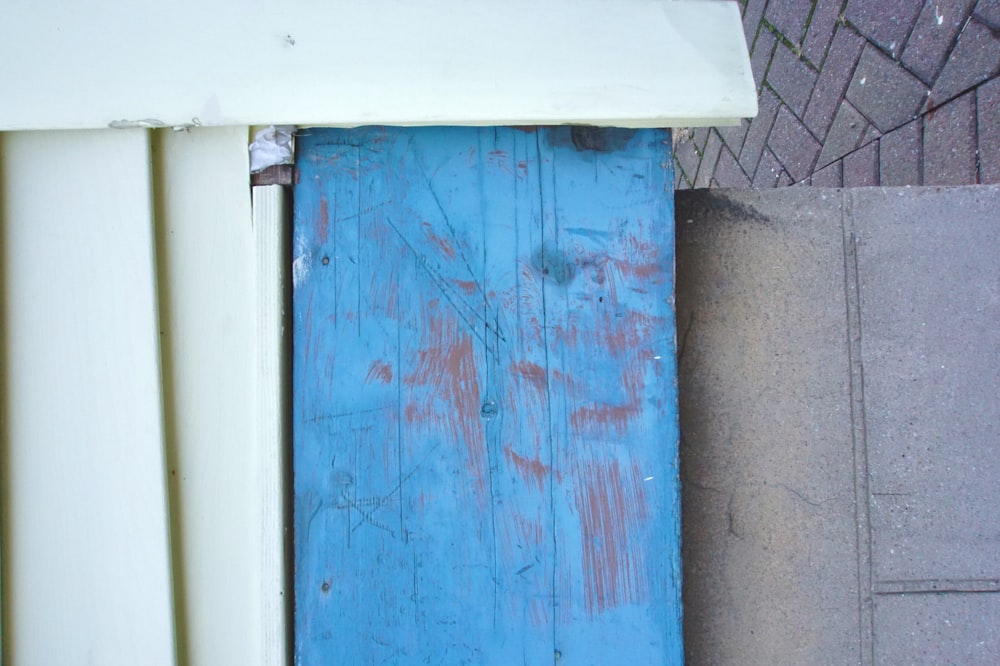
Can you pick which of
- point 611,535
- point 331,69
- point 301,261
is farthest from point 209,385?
point 611,535

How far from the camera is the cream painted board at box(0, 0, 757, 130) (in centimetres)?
107

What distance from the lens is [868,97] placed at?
2.15 metres

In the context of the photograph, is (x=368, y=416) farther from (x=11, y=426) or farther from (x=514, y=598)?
(x=11, y=426)

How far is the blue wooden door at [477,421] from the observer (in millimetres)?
1084

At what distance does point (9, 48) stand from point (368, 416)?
0.85 metres

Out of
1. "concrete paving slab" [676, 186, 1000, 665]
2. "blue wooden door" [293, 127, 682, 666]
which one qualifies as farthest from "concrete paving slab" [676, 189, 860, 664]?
"blue wooden door" [293, 127, 682, 666]

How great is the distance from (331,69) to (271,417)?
0.59 metres

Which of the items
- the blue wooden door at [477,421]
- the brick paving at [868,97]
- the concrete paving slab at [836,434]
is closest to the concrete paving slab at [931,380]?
the concrete paving slab at [836,434]

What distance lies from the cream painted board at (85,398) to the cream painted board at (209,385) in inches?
1.4

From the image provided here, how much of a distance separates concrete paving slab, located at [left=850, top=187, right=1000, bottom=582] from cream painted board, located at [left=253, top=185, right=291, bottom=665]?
1080mm

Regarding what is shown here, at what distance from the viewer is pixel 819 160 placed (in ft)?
7.60

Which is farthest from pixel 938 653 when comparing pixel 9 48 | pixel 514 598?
pixel 9 48

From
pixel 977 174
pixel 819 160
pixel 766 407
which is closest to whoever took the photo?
pixel 766 407

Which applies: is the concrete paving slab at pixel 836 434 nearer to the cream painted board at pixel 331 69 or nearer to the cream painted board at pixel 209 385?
the cream painted board at pixel 331 69
